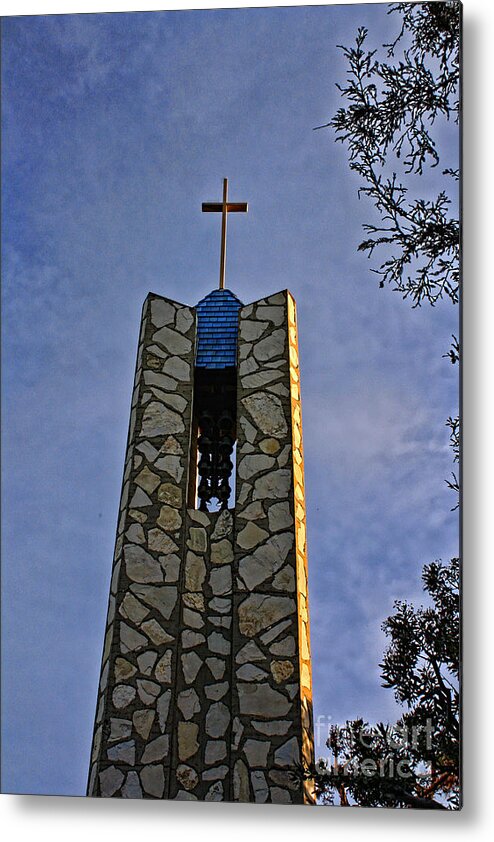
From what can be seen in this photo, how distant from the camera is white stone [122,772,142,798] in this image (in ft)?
10.6

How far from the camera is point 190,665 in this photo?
358cm

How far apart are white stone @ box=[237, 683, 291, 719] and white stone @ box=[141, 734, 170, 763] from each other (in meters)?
0.24

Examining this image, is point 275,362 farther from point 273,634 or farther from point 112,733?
point 112,733

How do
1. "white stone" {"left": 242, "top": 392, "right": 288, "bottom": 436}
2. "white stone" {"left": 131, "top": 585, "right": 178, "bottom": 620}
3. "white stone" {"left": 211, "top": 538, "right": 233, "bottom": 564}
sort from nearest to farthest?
"white stone" {"left": 131, "top": 585, "right": 178, "bottom": 620}
"white stone" {"left": 211, "top": 538, "right": 233, "bottom": 564}
"white stone" {"left": 242, "top": 392, "right": 288, "bottom": 436}

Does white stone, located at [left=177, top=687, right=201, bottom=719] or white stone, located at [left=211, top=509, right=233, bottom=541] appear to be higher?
white stone, located at [left=211, top=509, right=233, bottom=541]

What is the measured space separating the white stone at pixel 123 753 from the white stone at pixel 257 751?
1.05 ft

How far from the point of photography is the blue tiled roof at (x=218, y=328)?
419 cm

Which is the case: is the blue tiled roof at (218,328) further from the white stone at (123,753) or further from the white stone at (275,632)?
the white stone at (123,753)

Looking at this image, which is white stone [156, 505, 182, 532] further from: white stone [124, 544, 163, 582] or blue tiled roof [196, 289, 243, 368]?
blue tiled roof [196, 289, 243, 368]

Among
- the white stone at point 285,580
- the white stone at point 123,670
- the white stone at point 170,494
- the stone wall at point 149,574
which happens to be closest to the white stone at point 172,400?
the stone wall at point 149,574

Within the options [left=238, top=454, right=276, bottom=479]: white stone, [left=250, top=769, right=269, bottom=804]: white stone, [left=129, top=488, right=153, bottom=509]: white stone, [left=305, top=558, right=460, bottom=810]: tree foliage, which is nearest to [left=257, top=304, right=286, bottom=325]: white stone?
[left=238, top=454, right=276, bottom=479]: white stone

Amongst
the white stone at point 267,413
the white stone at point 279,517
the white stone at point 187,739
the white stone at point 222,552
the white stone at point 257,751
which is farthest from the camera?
the white stone at point 267,413

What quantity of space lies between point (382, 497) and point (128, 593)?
2.72ft

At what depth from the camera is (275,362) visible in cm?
409
